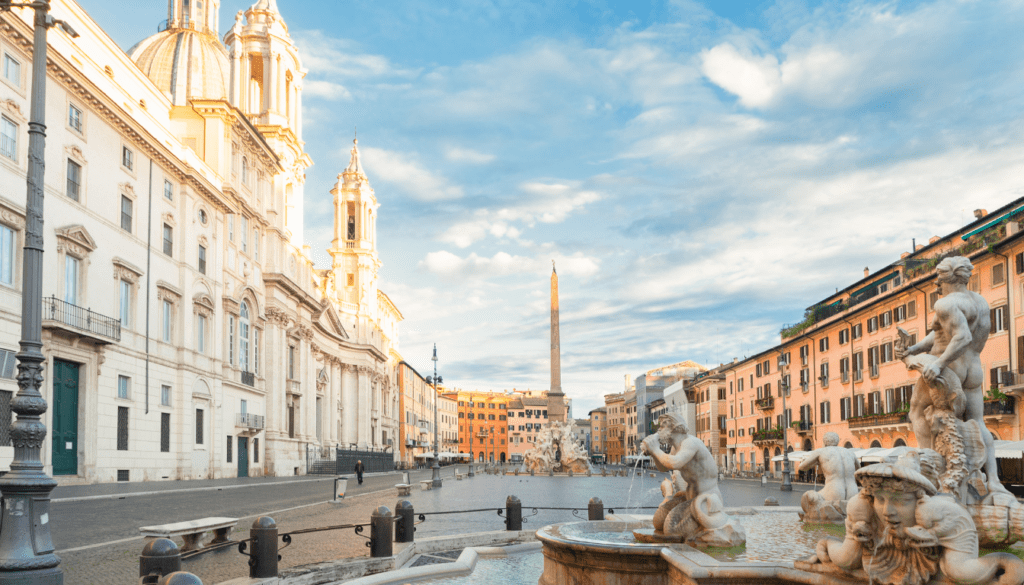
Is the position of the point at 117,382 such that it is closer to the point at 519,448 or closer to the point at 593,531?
the point at 593,531

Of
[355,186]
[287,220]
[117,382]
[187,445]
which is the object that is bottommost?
[187,445]

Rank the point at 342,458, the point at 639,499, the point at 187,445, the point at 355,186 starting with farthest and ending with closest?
1. the point at 355,186
2. the point at 342,458
3. the point at 187,445
4. the point at 639,499

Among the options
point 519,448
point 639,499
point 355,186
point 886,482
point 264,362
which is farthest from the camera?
point 519,448

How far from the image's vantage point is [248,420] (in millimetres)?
44562

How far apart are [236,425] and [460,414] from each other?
119 m

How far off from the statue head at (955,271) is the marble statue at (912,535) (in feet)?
12.7

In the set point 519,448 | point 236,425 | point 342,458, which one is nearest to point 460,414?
point 519,448

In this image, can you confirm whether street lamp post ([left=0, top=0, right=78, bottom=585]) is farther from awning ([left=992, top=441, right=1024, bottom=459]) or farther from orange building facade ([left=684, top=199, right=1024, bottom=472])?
orange building facade ([left=684, top=199, right=1024, bottom=472])

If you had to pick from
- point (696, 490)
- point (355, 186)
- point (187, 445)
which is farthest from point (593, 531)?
point (355, 186)

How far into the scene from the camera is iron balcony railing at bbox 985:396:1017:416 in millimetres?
29328

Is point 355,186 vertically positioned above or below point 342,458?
above

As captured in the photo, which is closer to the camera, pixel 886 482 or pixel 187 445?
pixel 886 482

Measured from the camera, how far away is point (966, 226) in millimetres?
37969

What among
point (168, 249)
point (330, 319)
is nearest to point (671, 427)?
point (168, 249)
